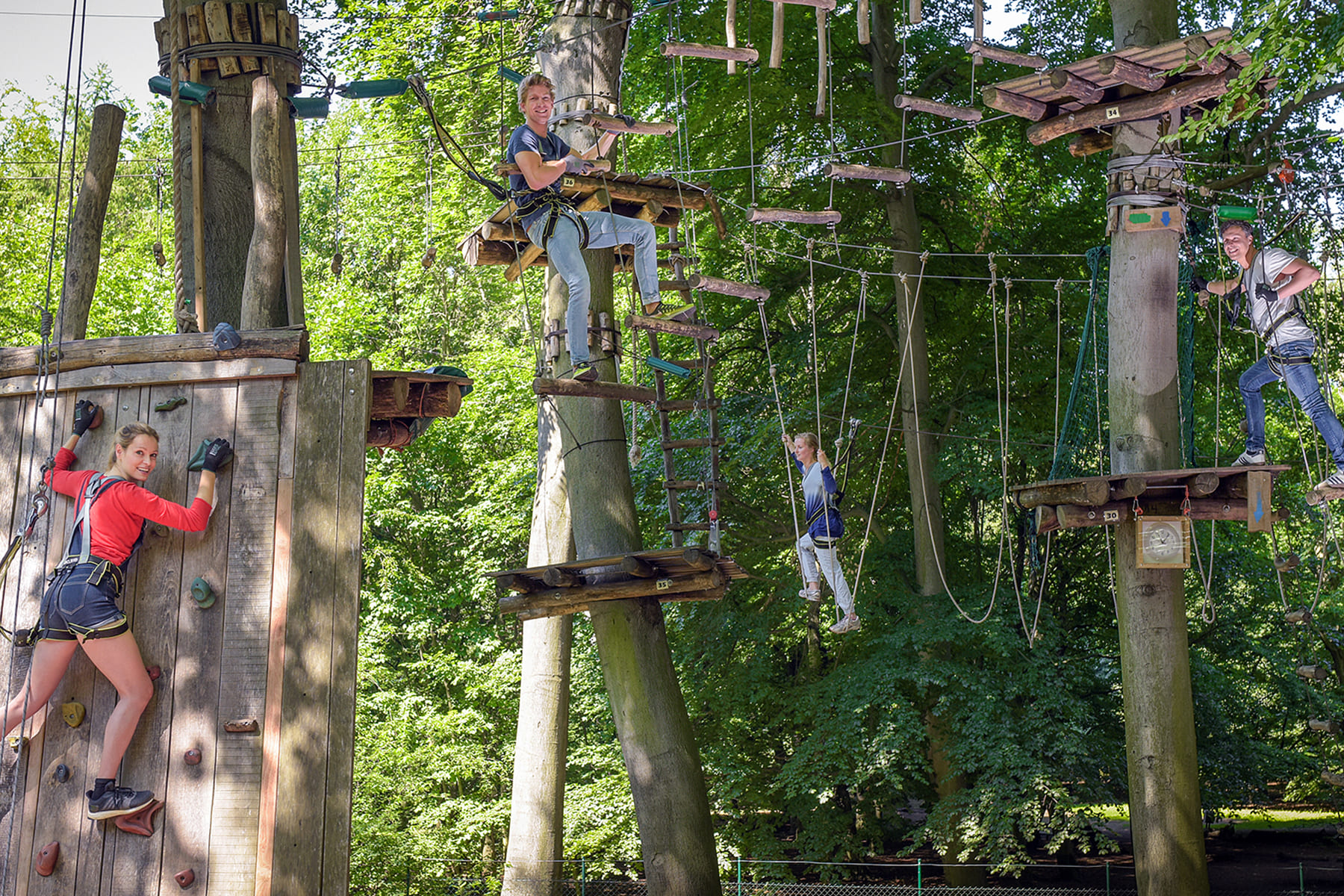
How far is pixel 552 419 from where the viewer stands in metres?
10.3

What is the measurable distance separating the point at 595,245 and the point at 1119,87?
3.90 meters

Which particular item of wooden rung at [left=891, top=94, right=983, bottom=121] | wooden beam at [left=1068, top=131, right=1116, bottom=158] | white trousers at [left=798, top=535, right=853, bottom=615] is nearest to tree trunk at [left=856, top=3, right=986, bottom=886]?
wooden beam at [left=1068, top=131, right=1116, bottom=158]

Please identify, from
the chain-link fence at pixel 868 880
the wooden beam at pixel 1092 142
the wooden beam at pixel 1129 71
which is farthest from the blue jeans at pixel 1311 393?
the chain-link fence at pixel 868 880

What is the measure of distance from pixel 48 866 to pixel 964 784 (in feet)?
32.1

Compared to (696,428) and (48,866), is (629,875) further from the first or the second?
(48,866)

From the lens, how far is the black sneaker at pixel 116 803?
4043 millimetres

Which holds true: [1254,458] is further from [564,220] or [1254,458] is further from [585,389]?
[564,220]

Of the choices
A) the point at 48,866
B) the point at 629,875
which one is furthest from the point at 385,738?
the point at 48,866

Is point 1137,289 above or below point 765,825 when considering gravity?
above

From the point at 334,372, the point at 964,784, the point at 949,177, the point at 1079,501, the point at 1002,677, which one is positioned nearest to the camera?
the point at 334,372

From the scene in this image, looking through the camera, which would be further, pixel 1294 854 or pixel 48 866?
pixel 1294 854

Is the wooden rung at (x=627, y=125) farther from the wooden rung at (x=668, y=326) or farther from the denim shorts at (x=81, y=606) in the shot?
the denim shorts at (x=81, y=606)

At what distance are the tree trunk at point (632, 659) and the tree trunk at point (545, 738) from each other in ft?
6.08

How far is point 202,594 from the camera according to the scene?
4.21 m
